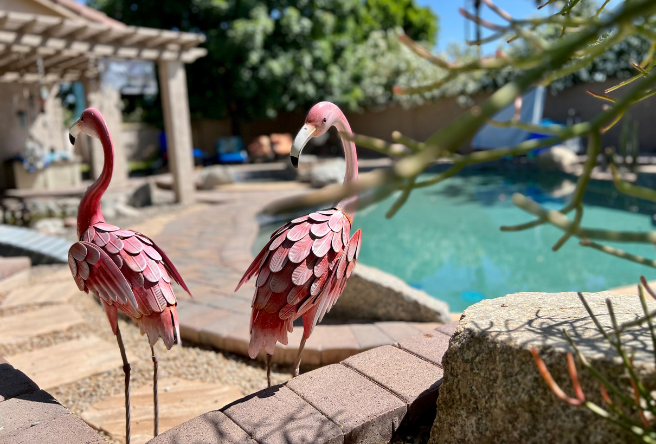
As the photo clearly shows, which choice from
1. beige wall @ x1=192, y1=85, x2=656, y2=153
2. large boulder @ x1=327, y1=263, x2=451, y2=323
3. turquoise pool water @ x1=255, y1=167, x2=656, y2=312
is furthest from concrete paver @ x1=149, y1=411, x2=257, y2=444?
beige wall @ x1=192, y1=85, x2=656, y2=153

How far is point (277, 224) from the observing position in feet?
26.6

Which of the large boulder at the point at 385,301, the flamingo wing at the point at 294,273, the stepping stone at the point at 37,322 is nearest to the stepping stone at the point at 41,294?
the stepping stone at the point at 37,322

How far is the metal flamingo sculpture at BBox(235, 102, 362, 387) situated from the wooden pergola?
5.97m

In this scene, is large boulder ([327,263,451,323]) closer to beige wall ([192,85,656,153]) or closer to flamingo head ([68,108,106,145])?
flamingo head ([68,108,106,145])

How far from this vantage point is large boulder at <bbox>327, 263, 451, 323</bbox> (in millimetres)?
3641

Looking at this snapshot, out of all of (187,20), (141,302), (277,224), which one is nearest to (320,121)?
(141,302)

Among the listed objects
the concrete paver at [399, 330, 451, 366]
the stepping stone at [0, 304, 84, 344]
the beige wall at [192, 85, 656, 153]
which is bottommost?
the stepping stone at [0, 304, 84, 344]

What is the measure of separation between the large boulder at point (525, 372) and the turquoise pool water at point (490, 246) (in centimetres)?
369

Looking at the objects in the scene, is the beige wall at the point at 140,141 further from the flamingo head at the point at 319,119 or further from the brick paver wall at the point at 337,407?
the brick paver wall at the point at 337,407

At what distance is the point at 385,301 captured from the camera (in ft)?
12.2

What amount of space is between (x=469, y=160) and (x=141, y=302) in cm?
168

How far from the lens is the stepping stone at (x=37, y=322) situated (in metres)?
3.72

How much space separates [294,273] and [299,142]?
1.67 ft

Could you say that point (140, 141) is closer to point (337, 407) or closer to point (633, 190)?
point (337, 407)
